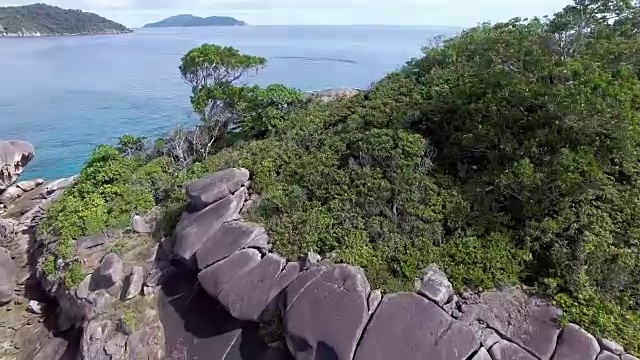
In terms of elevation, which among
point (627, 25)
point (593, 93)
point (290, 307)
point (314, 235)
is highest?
point (627, 25)

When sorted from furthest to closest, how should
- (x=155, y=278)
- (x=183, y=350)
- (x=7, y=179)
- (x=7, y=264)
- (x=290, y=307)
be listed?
(x=7, y=179) < (x=7, y=264) < (x=155, y=278) < (x=183, y=350) < (x=290, y=307)

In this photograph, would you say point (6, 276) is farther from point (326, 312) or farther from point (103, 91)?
point (103, 91)

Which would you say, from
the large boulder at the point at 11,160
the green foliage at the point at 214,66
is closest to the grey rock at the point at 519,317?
the green foliage at the point at 214,66

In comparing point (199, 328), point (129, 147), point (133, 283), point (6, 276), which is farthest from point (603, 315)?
point (129, 147)

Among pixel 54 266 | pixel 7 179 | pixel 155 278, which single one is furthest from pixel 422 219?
pixel 7 179

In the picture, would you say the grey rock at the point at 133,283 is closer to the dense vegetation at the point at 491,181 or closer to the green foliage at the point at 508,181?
the dense vegetation at the point at 491,181

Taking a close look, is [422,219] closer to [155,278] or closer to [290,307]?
[290,307]
